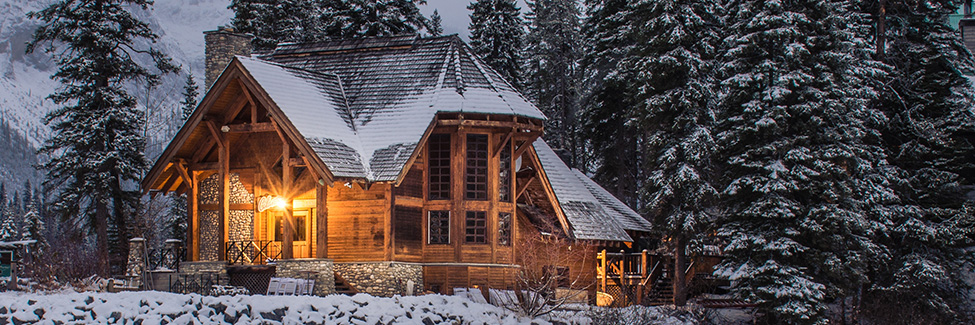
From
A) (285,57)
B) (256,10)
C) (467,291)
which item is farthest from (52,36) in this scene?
(467,291)

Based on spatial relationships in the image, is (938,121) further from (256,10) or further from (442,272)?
(256,10)

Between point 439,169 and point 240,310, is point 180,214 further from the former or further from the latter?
point 240,310

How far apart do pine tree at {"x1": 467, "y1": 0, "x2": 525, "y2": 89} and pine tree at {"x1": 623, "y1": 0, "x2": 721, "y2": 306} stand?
59.9ft

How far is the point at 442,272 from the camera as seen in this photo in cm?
2952

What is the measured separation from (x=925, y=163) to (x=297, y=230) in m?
20.5

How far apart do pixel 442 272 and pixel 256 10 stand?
2259 cm

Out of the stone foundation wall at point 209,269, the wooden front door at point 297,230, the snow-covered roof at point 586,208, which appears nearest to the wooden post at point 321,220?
the wooden front door at point 297,230

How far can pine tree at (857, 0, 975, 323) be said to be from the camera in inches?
1199

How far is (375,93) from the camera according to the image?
104 ft

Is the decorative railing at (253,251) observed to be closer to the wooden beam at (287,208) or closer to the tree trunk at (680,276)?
the wooden beam at (287,208)

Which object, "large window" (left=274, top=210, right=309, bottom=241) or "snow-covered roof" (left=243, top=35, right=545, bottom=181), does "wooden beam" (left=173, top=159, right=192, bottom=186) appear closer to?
"large window" (left=274, top=210, right=309, bottom=241)

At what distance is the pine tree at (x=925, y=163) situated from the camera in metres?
30.5

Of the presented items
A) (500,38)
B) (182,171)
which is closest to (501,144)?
(182,171)

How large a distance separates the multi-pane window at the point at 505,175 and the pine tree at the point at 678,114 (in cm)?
438
